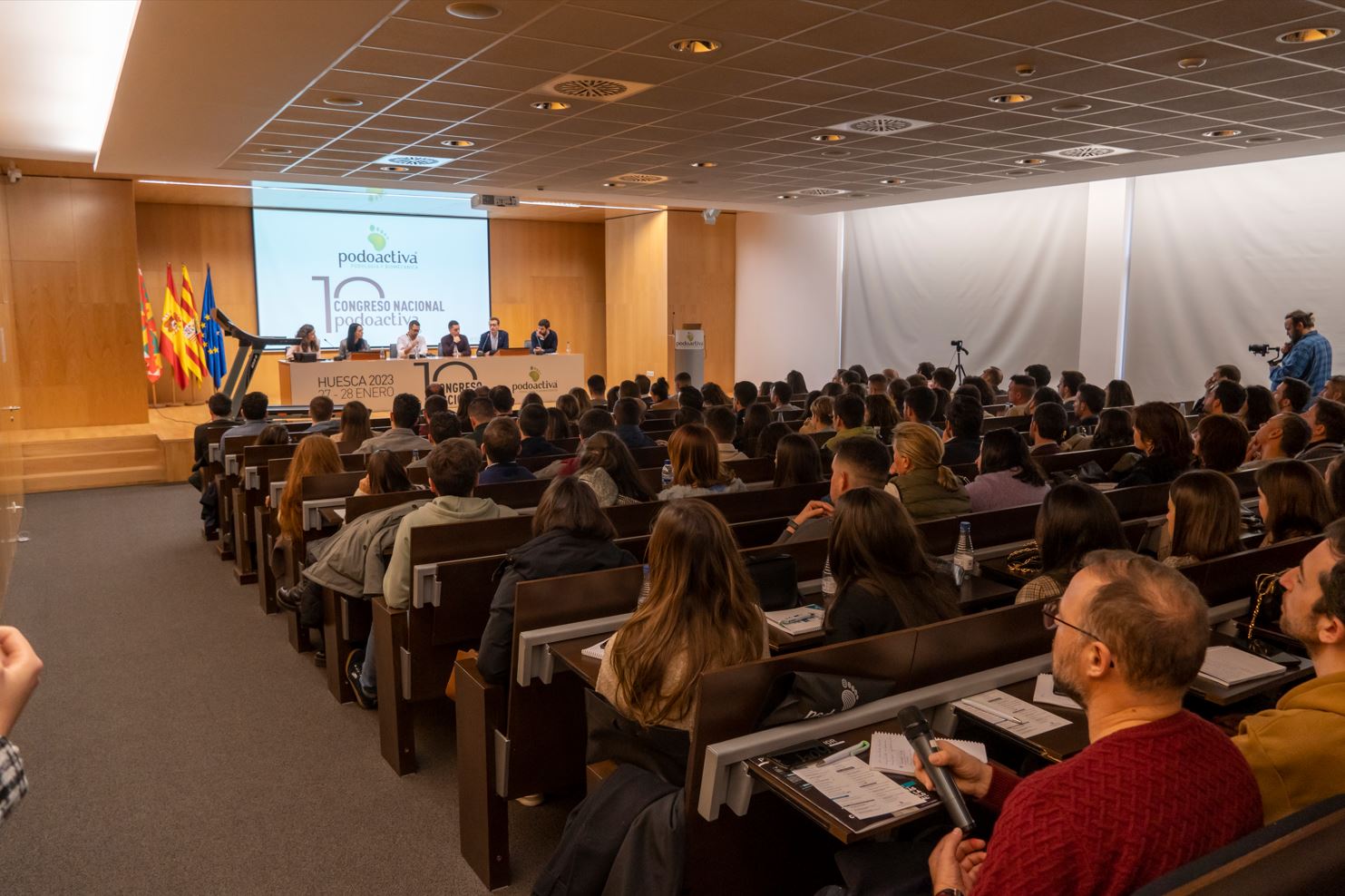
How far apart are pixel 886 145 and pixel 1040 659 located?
6817 mm

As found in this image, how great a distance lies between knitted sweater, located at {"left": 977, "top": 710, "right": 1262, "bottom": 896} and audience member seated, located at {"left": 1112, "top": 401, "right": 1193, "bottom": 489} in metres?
3.90

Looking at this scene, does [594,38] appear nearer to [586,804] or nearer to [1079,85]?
[1079,85]

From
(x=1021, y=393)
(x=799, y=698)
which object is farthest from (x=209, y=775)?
(x=1021, y=393)

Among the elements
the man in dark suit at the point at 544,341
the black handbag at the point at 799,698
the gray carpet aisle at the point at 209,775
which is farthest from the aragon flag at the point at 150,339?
the black handbag at the point at 799,698

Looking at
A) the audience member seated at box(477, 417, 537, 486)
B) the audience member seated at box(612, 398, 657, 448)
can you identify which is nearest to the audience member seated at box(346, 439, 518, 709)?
the audience member seated at box(477, 417, 537, 486)

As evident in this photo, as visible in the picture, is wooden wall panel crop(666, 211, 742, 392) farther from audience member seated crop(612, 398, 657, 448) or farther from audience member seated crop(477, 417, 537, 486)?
audience member seated crop(477, 417, 537, 486)

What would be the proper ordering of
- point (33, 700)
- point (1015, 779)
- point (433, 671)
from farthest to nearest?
point (33, 700) → point (433, 671) → point (1015, 779)

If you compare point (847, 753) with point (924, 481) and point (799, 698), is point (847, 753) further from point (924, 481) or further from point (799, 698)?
point (924, 481)

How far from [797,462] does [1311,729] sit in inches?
118

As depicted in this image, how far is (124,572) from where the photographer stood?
6.61 m

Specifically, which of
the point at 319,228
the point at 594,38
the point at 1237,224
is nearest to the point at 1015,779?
the point at 594,38

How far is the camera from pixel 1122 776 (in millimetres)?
1413

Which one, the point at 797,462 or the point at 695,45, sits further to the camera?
the point at 695,45

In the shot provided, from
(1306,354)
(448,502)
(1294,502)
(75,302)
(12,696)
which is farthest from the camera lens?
(75,302)
